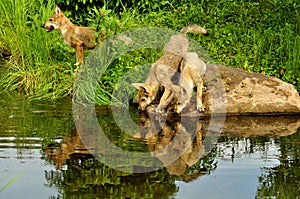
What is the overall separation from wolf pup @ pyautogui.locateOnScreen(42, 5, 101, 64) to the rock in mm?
2744

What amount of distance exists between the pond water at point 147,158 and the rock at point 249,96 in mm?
295

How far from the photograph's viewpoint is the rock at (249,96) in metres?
10.8

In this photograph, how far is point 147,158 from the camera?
7.86 meters

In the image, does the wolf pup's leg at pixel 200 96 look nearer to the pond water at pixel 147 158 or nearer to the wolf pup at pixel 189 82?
the wolf pup at pixel 189 82

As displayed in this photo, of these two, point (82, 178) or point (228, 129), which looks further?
point (228, 129)

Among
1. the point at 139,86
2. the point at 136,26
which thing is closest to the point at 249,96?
the point at 139,86

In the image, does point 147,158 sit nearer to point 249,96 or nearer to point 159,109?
point 159,109

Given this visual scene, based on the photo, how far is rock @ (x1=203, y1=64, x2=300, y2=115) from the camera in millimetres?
10820

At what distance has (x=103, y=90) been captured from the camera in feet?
38.4

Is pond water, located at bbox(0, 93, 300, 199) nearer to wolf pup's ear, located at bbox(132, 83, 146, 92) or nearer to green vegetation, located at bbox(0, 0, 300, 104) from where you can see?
wolf pup's ear, located at bbox(132, 83, 146, 92)

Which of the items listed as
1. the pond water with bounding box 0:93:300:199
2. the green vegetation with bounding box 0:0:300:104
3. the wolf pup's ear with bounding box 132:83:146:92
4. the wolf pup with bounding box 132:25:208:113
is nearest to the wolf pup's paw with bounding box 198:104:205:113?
the pond water with bounding box 0:93:300:199

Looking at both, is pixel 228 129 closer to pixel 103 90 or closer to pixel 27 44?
pixel 103 90

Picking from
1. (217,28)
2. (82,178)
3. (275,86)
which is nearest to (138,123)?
(275,86)

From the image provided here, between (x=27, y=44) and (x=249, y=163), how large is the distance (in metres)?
6.51
